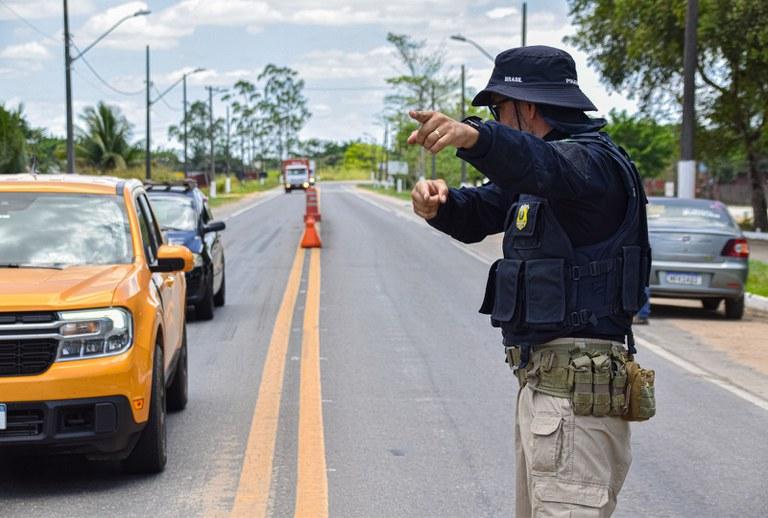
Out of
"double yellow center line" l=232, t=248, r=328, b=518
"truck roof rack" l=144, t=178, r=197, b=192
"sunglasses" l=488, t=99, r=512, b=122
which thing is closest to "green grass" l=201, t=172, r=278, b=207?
"truck roof rack" l=144, t=178, r=197, b=192

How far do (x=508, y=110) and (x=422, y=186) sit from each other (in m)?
0.36

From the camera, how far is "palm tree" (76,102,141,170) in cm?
6238

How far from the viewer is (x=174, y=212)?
1523 cm

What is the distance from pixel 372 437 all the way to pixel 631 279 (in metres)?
4.47

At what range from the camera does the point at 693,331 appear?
14.4 meters

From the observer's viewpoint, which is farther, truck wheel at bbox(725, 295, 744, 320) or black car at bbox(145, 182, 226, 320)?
truck wheel at bbox(725, 295, 744, 320)

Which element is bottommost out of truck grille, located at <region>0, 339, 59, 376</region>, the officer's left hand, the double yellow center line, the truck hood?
the double yellow center line

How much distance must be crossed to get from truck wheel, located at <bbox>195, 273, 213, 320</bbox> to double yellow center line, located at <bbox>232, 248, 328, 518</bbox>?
111 cm

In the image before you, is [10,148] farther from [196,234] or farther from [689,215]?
[689,215]

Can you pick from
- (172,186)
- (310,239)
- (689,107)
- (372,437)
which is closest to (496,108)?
(372,437)

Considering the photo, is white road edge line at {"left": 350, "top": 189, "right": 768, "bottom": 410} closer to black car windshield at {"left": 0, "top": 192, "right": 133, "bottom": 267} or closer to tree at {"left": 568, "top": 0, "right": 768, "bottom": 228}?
black car windshield at {"left": 0, "top": 192, "right": 133, "bottom": 267}

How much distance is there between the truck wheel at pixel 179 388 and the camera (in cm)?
864

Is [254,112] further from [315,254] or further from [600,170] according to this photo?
[600,170]

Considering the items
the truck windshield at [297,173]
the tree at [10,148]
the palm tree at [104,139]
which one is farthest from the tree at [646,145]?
the tree at [10,148]
